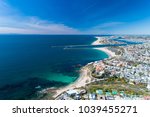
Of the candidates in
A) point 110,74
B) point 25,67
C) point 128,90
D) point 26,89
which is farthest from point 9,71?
point 128,90

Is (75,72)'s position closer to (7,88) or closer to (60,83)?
(60,83)

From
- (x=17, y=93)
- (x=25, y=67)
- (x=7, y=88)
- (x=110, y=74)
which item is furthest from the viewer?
(x=25, y=67)

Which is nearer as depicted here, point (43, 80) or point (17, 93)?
point (17, 93)

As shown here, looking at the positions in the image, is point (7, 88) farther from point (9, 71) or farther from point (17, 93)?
point (9, 71)

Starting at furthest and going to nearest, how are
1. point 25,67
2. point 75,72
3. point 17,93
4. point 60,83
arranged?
point 25,67, point 75,72, point 60,83, point 17,93

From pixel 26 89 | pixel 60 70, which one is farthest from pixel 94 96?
pixel 60 70

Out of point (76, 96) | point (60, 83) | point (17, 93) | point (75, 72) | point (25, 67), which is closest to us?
point (76, 96)

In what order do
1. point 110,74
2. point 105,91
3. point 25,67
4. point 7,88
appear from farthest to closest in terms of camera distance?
point 25,67 → point 110,74 → point 7,88 → point 105,91

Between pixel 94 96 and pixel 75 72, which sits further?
pixel 75 72
